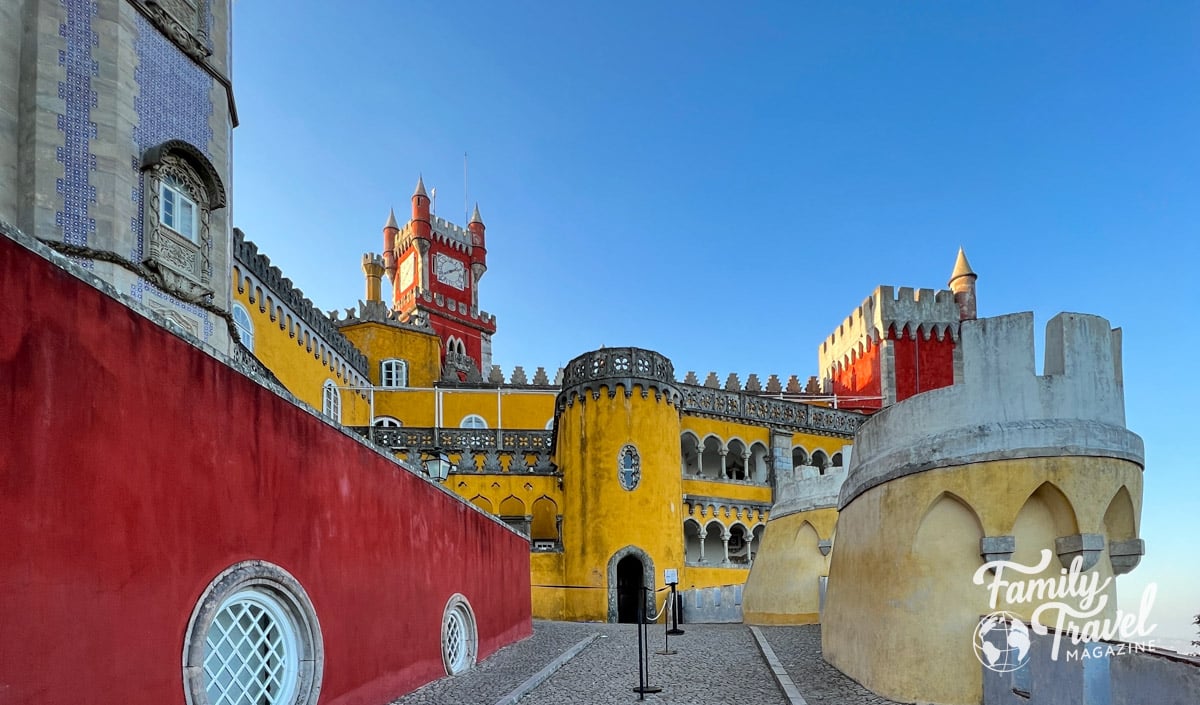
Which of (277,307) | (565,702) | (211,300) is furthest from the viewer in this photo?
(277,307)

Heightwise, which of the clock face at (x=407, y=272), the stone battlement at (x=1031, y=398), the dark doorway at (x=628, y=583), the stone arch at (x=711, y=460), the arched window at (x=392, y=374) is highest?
the clock face at (x=407, y=272)

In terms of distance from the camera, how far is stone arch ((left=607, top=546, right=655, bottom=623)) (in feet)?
79.9

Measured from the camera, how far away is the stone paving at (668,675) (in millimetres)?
9945

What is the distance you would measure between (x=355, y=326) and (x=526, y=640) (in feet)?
74.8

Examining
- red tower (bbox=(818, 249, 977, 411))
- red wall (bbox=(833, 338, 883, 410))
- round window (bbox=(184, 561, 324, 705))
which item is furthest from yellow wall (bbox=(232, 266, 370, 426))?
red tower (bbox=(818, 249, 977, 411))

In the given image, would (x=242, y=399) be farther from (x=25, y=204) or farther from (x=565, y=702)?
(x=25, y=204)

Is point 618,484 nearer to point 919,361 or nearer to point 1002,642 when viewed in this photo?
point 1002,642

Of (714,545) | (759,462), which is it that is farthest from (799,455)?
(714,545)

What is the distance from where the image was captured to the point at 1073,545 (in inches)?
318

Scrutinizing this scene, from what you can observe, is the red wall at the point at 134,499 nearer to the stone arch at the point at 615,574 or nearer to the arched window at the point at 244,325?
the arched window at the point at 244,325

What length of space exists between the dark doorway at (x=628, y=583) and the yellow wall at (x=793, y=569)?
5.81 m

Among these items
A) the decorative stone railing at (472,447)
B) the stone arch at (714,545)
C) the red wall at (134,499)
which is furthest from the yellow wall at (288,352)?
the stone arch at (714,545)

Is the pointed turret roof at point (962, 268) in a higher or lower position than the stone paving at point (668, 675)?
higher

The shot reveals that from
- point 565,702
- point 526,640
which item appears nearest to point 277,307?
point 526,640
